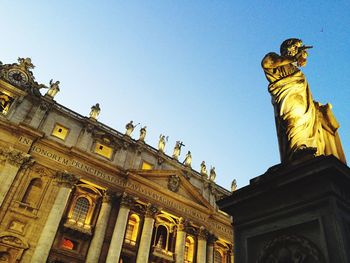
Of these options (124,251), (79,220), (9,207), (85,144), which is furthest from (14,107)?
(124,251)

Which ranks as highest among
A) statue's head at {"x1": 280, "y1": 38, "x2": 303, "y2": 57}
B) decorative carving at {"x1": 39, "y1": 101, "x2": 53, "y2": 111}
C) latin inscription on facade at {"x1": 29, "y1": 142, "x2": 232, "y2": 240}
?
decorative carving at {"x1": 39, "y1": 101, "x2": 53, "y2": 111}

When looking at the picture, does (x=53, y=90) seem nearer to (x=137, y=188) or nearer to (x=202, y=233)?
(x=137, y=188)

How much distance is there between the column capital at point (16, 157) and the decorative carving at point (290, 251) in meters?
22.1

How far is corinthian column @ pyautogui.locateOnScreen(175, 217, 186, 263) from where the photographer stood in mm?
26734

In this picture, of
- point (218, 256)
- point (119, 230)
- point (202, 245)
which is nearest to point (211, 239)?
point (202, 245)

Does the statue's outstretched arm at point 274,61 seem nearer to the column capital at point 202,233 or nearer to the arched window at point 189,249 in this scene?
the column capital at point 202,233

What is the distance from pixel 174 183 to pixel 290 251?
26.2 meters

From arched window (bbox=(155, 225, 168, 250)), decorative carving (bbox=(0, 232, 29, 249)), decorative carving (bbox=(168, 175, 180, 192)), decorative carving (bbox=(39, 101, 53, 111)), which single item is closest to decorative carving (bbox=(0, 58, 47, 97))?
decorative carving (bbox=(39, 101, 53, 111))

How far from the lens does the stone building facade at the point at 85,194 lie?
838 inches

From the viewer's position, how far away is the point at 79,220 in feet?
78.5

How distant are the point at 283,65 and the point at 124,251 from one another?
22546 millimetres

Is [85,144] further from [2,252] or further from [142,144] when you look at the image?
[2,252]

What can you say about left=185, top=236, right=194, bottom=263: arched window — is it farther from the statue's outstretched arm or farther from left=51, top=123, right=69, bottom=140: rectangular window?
the statue's outstretched arm

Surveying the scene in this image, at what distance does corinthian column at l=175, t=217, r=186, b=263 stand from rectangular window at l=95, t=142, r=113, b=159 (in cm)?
954
